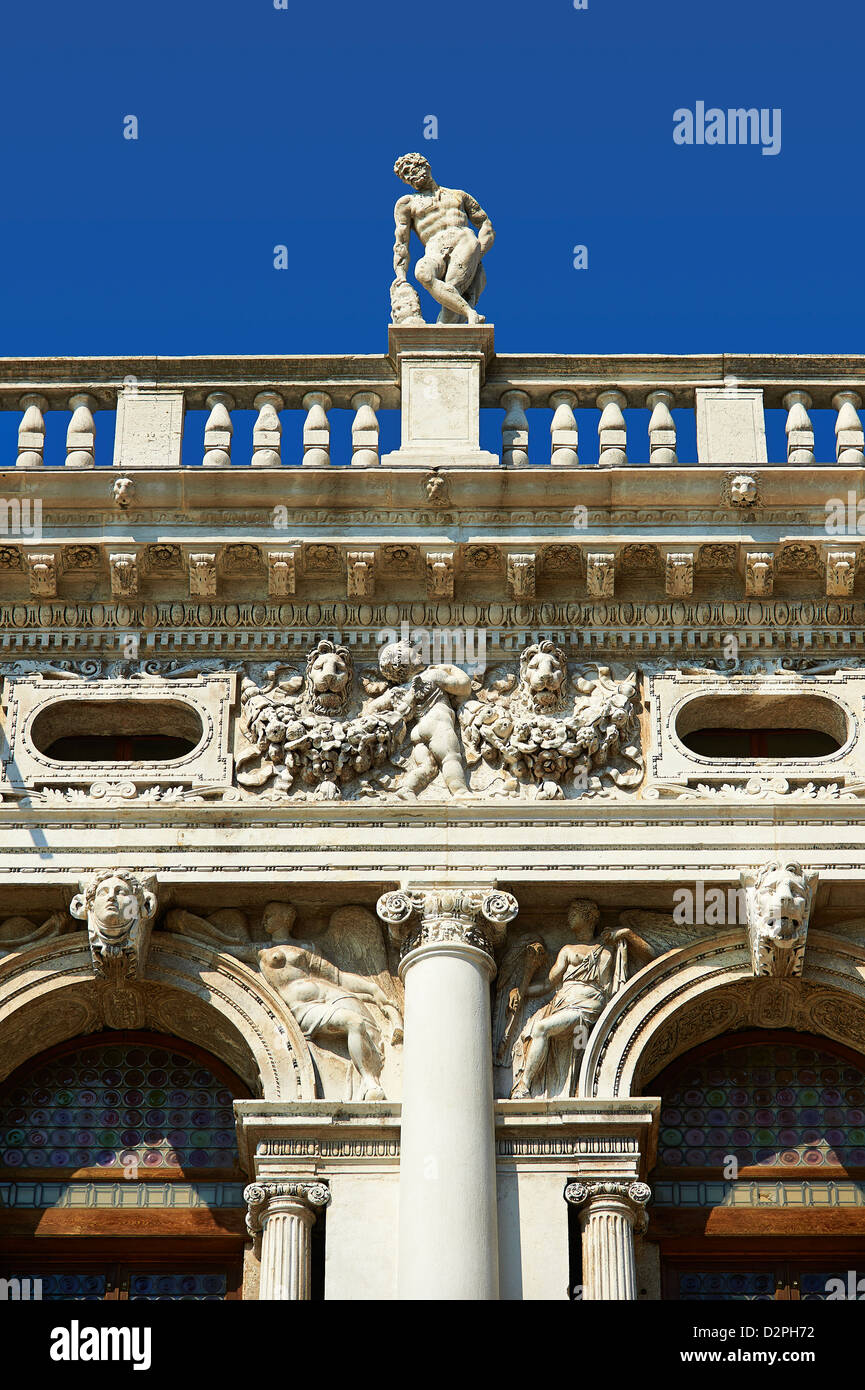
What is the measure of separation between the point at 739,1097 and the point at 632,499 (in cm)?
436

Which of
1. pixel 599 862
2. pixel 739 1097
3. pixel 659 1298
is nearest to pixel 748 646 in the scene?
pixel 599 862

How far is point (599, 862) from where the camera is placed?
16547 millimetres

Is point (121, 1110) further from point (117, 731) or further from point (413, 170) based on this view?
point (413, 170)

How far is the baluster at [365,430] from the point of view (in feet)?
59.5

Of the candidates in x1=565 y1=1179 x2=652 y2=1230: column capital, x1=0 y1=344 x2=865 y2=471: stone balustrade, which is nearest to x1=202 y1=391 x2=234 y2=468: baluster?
x1=0 y1=344 x2=865 y2=471: stone balustrade

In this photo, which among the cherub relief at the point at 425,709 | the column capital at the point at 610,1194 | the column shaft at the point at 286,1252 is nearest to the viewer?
the column shaft at the point at 286,1252

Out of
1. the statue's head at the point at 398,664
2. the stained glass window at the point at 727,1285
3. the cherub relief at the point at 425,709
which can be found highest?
the statue's head at the point at 398,664

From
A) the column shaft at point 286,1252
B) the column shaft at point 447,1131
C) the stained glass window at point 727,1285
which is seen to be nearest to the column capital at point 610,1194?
the column shaft at point 447,1131

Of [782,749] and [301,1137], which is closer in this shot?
[301,1137]

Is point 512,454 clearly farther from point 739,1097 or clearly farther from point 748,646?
point 739,1097

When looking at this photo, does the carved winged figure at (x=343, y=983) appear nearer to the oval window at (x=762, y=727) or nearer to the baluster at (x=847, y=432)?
the oval window at (x=762, y=727)

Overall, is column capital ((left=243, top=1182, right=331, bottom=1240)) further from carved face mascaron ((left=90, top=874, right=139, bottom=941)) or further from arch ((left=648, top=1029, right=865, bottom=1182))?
arch ((left=648, top=1029, right=865, bottom=1182))

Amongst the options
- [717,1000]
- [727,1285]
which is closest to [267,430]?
[717,1000]
